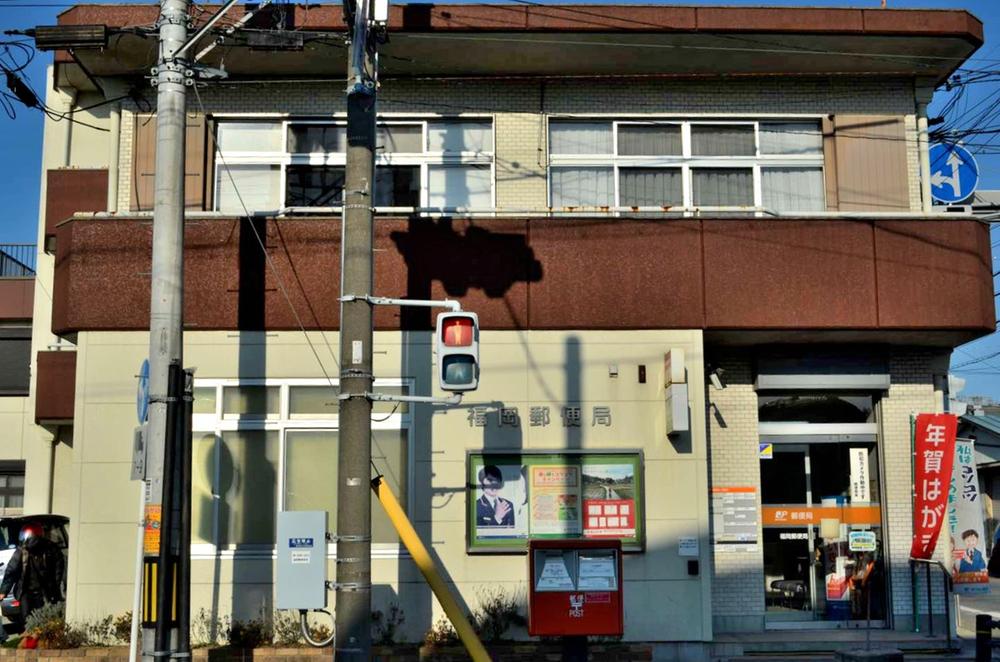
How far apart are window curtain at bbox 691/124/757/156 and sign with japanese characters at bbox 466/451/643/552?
4869 millimetres

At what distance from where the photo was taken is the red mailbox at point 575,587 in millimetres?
11664

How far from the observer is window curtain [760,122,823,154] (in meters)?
16.8

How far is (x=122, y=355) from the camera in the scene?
15.2 m

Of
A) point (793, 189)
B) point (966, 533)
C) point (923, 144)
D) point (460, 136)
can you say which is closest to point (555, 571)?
point (460, 136)

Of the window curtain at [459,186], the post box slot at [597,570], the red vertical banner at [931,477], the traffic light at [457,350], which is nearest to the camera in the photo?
A: the traffic light at [457,350]

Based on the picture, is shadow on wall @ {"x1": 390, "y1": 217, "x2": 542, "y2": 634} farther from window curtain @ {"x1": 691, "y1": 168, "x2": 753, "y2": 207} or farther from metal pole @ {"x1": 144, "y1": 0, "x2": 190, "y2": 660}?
metal pole @ {"x1": 144, "y1": 0, "x2": 190, "y2": 660}

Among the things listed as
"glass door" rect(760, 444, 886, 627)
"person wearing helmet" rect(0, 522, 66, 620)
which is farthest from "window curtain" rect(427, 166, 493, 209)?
"person wearing helmet" rect(0, 522, 66, 620)

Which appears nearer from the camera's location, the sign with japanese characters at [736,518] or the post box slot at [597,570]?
the post box slot at [597,570]

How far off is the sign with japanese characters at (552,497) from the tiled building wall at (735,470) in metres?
1.87

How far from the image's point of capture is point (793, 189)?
16844 mm

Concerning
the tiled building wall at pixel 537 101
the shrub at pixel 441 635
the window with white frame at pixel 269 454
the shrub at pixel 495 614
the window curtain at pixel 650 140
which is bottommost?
the shrub at pixel 441 635

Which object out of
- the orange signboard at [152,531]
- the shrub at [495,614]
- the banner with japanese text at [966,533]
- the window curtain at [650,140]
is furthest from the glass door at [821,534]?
the orange signboard at [152,531]

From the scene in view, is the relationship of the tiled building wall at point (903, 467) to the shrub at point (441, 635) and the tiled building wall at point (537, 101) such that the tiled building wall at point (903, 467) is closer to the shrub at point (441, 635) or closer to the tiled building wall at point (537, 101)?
the tiled building wall at point (537, 101)

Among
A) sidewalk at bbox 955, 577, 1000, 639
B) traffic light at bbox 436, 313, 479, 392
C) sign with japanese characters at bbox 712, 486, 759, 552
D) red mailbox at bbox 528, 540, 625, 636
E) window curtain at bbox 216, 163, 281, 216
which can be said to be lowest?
sidewalk at bbox 955, 577, 1000, 639
